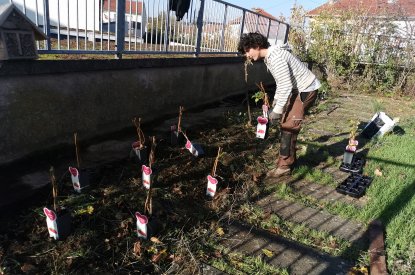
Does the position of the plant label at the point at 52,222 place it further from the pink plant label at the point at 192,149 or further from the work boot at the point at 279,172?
the work boot at the point at 279,172

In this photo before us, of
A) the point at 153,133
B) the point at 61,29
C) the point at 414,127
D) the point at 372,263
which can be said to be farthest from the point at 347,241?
the point at 414,127

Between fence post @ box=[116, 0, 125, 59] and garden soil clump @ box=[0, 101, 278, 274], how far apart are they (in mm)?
1946

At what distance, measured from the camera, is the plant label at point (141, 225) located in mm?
2814

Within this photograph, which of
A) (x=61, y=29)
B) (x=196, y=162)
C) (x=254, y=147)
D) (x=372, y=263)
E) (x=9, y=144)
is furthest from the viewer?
(x=254, y=147)

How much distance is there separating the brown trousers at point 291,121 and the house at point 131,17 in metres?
3.17

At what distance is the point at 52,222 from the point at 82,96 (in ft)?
8.56

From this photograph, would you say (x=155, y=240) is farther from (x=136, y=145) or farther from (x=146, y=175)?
(x=136, y=145)

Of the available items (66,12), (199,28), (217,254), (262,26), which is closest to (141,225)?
(217,254)

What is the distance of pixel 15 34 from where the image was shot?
12.3 ft

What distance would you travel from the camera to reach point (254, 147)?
17.8ft

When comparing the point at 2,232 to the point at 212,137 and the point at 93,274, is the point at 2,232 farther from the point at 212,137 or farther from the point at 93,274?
the point at 212,137

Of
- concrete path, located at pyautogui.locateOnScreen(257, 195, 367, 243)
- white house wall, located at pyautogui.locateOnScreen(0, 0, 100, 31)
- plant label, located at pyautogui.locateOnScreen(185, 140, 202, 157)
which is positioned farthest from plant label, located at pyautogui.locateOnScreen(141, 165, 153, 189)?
white house wall, located at pyautogui.locateOnScreen(0, 0, 100, 31)

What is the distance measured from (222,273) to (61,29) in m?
4.08

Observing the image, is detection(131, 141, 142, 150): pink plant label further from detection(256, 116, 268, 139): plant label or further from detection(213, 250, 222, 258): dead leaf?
detection(213, 250, 222, 258): dead leaf
